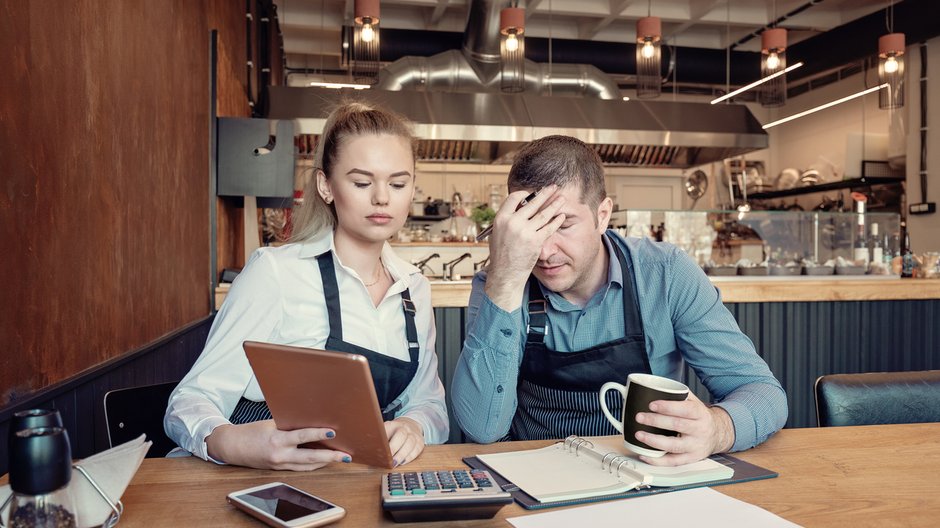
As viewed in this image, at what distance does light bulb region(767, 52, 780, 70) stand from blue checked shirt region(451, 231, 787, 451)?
12.9 ft

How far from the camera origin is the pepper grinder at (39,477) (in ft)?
1.93

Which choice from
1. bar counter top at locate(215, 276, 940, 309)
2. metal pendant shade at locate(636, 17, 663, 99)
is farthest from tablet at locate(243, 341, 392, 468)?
metal pendant shade at locate(636, 17, 663, 99)

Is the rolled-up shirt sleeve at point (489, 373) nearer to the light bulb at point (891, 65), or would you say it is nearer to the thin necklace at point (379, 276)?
the thin necklace at point (379, 276)

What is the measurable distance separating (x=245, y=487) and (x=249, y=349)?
21 cm

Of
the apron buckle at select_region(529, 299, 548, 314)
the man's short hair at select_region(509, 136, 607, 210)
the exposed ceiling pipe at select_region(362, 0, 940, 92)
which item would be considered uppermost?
the exposed ceiling pipe at select_region(362, 0, 940, 92)

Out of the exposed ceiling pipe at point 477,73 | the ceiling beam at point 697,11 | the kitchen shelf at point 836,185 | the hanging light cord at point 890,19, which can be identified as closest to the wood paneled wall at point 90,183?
the exposed ceiling pipe at point 477,73

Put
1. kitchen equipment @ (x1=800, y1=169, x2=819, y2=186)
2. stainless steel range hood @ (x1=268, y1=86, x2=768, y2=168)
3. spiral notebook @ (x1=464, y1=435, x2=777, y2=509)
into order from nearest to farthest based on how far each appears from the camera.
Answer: spiral notebook @ (x1=464, y1=435, x2=777, y2=509), stainless steel range hood @ (x1=268, y1=86, x2=768, y2=168), kitchen equipment @ (x1=800, y1=169, x2=819, y2=186)

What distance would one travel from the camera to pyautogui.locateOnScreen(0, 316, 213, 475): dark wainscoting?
4.04ft

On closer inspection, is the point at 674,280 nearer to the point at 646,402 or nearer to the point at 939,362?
the point at 646,402

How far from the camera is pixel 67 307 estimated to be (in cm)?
142

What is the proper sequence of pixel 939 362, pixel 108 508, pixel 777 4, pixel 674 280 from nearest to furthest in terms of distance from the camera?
pixel 108 508 → pixel 674 280 → pixel 939 362 → pixel 777 4

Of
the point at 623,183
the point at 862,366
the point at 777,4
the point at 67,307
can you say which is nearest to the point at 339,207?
the point at 67,307

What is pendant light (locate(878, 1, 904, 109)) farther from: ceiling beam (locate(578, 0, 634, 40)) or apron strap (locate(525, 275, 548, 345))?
apron strap (locate(525, 275, 548, 345))

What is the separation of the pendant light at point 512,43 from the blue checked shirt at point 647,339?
327cm
